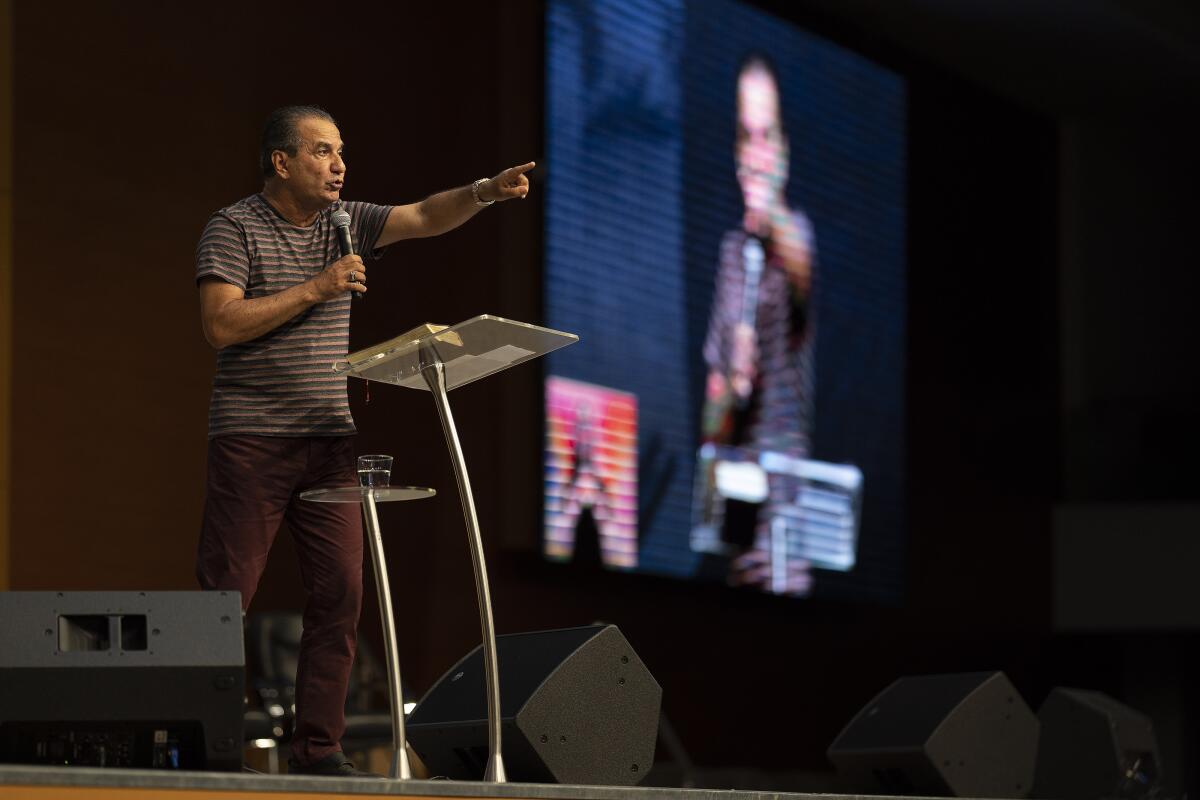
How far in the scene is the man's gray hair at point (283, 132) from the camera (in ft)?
9.94

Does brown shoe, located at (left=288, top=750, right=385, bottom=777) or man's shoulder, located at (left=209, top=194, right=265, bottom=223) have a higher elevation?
man's shoulder, located at (left=209, top=194, right=265, bottom=223)

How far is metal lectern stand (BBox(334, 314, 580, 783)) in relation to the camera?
274cm

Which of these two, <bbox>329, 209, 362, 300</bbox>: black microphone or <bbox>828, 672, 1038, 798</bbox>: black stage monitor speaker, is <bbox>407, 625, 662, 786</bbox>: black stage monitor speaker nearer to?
<bbox>329, 209, 362, 300</bbox>: black microphone

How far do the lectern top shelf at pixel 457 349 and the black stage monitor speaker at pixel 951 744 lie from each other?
137 centimetres

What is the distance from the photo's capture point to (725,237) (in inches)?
298

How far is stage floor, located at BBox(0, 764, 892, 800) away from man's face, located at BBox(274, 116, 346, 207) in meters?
1.03

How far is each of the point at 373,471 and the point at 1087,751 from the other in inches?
104

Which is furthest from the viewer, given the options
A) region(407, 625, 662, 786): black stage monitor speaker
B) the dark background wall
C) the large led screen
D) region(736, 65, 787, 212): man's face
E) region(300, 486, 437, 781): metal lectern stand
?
region(736, 65, 787, 212): man's face

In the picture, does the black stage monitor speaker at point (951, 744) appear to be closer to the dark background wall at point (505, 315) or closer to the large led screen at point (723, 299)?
the dark background wall at point (505, 315)

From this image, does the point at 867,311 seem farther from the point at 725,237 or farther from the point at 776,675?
the point at 776,675

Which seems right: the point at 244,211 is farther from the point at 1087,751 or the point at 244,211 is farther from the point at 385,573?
the point at 1087,751

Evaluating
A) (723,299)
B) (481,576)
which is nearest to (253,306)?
(481,576)

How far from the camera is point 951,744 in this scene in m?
3.73

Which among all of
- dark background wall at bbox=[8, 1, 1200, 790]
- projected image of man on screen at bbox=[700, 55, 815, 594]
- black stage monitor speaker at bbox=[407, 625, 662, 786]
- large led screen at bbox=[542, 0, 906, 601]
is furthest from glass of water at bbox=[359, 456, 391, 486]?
projected image of man on screen at bbox=[700, 55, 815, 594]
